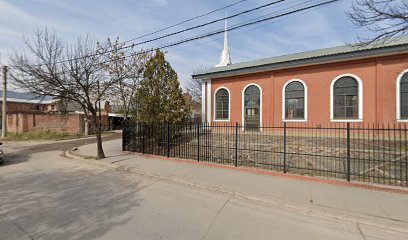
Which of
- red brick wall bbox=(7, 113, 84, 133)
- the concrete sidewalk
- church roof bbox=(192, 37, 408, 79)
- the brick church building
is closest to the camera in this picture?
the concrete sidewalk

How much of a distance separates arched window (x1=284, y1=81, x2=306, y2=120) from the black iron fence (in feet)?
6.82

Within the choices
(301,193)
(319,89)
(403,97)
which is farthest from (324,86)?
(301,193)

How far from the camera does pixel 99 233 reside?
333cm

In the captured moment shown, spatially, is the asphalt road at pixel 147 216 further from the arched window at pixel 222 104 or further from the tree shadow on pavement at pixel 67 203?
the arched window at pixel 222 104

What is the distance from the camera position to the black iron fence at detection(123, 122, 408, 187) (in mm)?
6246

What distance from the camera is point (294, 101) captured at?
13.5 meters

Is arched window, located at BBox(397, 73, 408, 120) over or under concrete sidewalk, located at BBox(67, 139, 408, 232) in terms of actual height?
over

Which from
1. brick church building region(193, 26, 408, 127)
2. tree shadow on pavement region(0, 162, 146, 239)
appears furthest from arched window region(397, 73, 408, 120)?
tree shadow on pavement region(0, 162, 146, 239)

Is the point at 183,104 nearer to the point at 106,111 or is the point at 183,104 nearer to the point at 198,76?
the point at 198,76

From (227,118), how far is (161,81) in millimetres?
6480

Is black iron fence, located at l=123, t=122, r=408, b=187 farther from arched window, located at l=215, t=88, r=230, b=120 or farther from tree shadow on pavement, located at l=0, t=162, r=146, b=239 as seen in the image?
arched window, located at l=215, t=88, r=230, b=120

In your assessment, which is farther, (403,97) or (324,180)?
(403,97)

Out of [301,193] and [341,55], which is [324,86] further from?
[301,193]

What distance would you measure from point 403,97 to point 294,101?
5.32 meters
